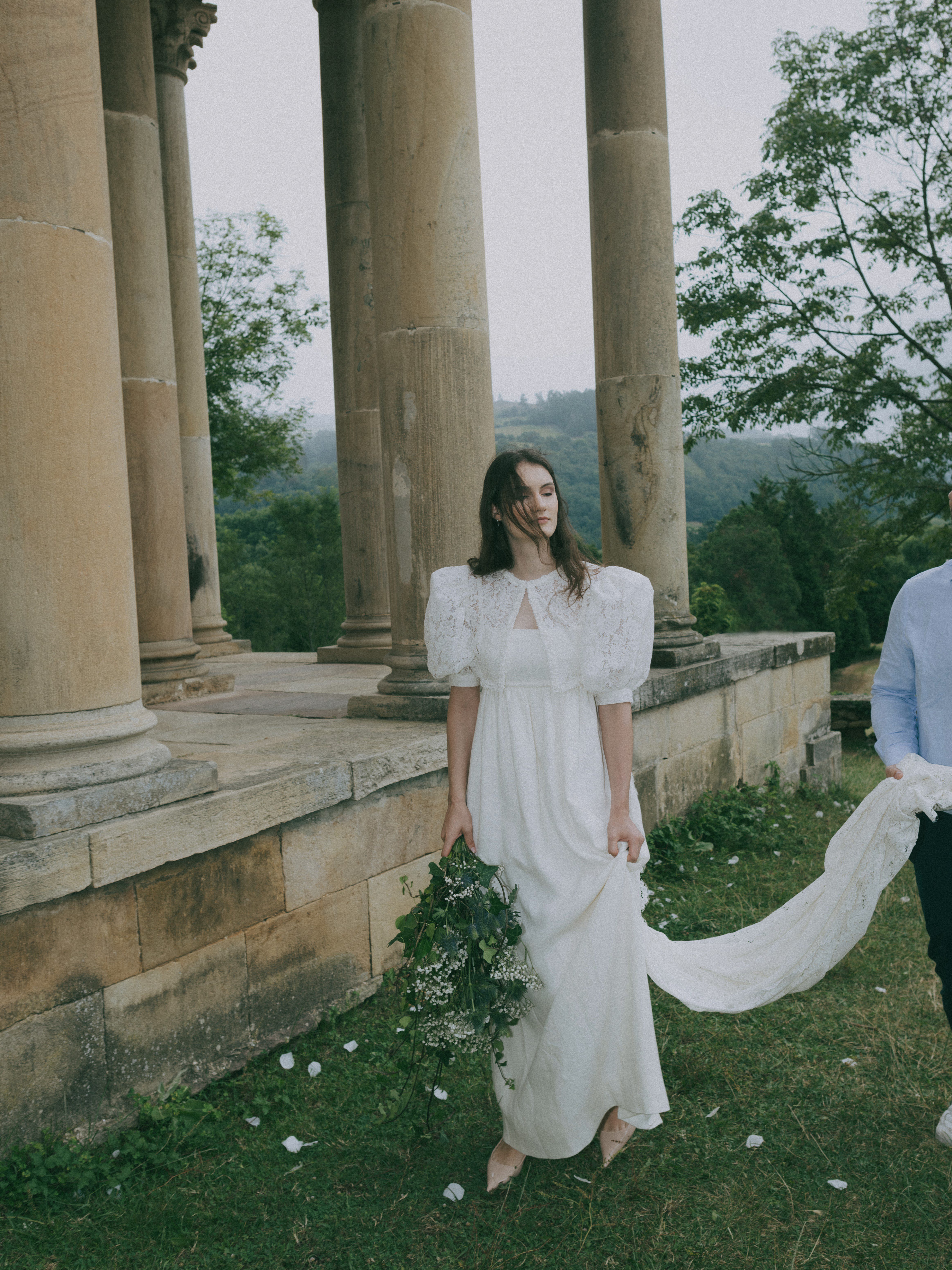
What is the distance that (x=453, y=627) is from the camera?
11.3 feet

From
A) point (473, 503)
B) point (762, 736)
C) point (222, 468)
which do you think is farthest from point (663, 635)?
point (222, 468)

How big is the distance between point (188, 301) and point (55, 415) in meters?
9.02

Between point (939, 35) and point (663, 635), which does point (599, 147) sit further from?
point (939, 35)

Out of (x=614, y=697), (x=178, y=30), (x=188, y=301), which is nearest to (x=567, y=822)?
(x=614, y=697)

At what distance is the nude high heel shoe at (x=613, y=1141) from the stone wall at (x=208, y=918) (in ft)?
5.37

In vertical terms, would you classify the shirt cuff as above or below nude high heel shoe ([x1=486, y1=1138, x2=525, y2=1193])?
above

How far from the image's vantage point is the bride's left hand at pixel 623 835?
3.30m

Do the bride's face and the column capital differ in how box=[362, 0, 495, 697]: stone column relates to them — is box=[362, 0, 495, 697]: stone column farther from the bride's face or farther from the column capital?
the column capital

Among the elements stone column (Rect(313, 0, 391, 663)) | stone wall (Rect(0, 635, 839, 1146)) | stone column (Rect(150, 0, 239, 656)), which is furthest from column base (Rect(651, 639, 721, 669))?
stone column (Rect(150, 0, 239, 656))

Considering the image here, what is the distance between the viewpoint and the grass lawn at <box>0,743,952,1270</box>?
313cm

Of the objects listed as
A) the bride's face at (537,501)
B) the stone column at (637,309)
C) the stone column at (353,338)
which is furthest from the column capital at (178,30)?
the bride's face at (537,501)

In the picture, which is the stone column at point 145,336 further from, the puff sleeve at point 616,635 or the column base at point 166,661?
the puff sleeve at point 616,635

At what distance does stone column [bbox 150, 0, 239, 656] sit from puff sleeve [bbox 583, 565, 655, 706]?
8.73 m

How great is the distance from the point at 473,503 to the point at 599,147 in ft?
13.5
